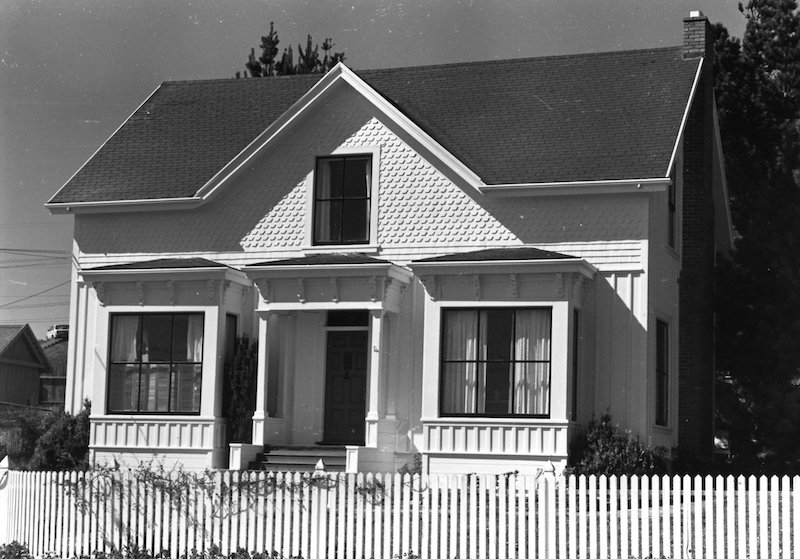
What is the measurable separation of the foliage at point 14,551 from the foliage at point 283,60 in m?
26.5

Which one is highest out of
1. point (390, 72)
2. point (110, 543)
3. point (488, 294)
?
point (390, 72)

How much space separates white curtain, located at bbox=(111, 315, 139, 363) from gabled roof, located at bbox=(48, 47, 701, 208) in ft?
9.01

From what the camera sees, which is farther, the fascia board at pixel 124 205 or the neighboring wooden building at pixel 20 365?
the neighboring wooden building at pixel 20 365

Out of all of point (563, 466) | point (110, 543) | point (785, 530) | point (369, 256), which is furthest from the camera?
point (369, 256)

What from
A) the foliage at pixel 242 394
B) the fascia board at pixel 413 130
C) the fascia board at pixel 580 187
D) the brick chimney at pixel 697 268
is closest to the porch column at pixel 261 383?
the foliage at pixel 242 394

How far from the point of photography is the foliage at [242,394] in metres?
23.4

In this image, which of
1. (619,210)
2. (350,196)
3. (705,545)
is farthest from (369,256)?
(705,545)

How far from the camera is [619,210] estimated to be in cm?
2241

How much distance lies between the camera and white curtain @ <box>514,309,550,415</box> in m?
21.5

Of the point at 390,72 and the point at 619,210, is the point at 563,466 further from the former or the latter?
the point at 390,72

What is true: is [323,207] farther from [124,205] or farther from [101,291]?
[101,291]

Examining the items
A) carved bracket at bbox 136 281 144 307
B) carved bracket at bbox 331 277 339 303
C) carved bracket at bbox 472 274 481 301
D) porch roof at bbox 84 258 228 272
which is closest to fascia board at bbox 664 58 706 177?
carved bracket at bbox 472 274 481 301

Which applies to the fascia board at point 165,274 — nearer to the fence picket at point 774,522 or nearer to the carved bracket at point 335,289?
the carved bracket at point 335,289

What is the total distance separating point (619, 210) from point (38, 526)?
445 inches
